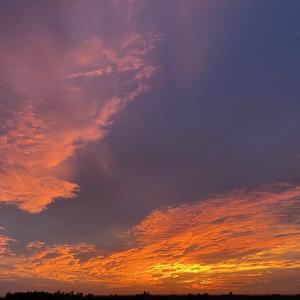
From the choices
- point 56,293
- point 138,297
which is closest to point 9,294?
point 56,293

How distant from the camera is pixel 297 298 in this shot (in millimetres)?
60531

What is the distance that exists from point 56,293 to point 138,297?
40.2 feet

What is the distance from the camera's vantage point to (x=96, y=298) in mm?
57594

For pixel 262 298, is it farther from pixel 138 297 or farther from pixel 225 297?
pixel 138 297

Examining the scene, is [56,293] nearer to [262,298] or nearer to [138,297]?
[138,297]

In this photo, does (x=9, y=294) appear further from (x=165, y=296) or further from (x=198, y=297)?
(x=198, y=297)

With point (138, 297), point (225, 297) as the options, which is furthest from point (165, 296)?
point (225, 297)

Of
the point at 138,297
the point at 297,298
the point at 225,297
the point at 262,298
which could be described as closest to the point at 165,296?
the point at 138,297

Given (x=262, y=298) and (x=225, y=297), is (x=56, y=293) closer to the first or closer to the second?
(x=225, y=297)

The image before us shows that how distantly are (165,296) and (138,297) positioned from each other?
3.92 meters

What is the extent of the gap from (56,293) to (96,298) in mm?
6318

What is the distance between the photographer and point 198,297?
5809 cm

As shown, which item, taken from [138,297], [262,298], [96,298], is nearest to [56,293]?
[96,298]

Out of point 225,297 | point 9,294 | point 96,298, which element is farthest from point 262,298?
point 9,294
